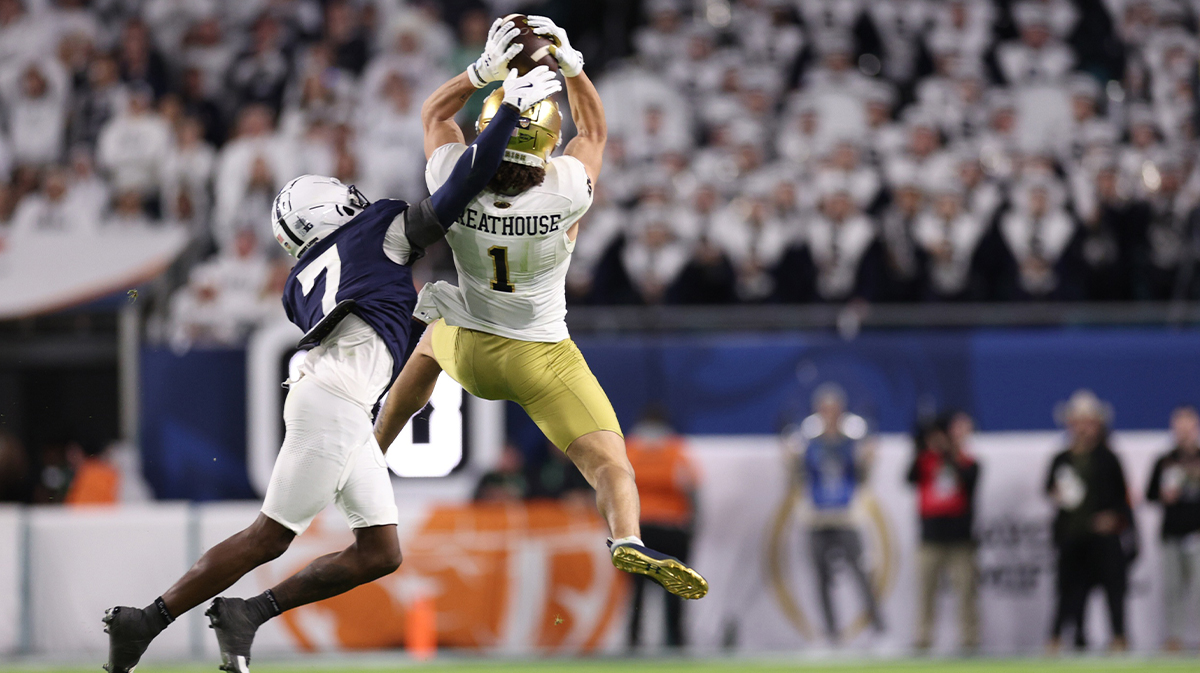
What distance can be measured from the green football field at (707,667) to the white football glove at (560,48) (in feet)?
17.6

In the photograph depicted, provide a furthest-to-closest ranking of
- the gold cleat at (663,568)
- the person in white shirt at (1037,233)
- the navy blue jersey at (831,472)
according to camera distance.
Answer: the person in white shirt at (1037,233), the navy blue jersey at (831,472), the gold cleat at (663,568)

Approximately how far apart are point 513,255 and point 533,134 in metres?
0.51

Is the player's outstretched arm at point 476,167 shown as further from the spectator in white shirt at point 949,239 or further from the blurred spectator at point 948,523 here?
the spectator in white shirt at point 949,239

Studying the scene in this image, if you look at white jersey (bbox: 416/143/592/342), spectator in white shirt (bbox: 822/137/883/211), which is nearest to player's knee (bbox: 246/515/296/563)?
white jersey (bbox: 416/143/592/342)

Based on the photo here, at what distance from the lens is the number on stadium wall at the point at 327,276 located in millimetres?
6094

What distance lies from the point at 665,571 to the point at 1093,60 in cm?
1193

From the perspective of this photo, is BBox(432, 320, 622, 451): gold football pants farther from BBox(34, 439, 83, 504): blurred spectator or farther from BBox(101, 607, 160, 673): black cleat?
BBox(34, 439, 83, 504): blurred spectator

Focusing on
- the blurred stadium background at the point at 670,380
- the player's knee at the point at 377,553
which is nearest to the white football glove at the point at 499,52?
the player's knee at the point at 377,553

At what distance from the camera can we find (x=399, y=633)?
1206 centimetres

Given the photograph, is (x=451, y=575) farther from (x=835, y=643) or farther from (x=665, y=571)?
(x=665, y=571)

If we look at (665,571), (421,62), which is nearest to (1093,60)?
(421,62)

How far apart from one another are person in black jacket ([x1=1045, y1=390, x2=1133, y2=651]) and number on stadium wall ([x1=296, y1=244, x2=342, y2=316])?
297 inches

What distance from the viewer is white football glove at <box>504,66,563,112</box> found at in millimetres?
6023

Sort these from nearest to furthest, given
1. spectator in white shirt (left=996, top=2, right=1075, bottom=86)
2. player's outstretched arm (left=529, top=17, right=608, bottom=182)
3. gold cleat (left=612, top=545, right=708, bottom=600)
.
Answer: gold cleat (left=612, top=545, right=708, bottom=600) < player's outstretched arm (left=529, top=17, right=608, bottom=182) < spectator in white shirt (left=996, top=2, right=1075, bottom=86)
